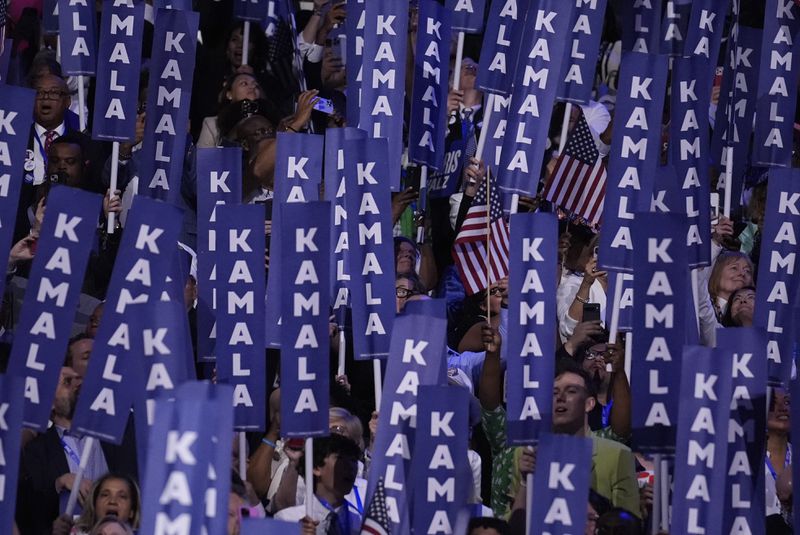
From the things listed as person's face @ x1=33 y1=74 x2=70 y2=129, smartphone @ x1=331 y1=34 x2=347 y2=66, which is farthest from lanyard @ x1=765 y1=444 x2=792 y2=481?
smartphone @ x1=331 y1=34 x2=347 y2=66

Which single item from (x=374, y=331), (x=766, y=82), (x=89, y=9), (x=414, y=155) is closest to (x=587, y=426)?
(x=374, y=331)

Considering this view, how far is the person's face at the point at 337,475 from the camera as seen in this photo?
9.73 m

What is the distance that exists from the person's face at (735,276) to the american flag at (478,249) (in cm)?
125

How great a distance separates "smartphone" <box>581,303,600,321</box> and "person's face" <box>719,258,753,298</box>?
2.25 feet

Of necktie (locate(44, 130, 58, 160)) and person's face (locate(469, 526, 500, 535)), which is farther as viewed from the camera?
necktie (locate(44, 130, 58, 160))

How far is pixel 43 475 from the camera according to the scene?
375 inches

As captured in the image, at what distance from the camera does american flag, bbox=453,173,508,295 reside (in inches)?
457

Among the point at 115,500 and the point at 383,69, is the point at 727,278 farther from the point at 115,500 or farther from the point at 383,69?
the point at 115,500

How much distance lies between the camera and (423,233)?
12.9m

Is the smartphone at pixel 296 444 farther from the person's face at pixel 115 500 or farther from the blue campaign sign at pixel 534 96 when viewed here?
the blue campaign sign at pixel 534 96

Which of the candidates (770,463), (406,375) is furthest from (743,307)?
(406,375)

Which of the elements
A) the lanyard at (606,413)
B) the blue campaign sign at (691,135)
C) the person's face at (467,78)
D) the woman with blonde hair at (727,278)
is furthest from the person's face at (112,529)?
the person's face at (467,78)

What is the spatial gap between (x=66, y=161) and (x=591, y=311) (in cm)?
297

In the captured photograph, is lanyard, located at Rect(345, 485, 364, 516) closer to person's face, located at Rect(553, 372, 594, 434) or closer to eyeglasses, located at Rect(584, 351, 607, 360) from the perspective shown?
person's face, located at Rect(553, 372, 594, 434)
